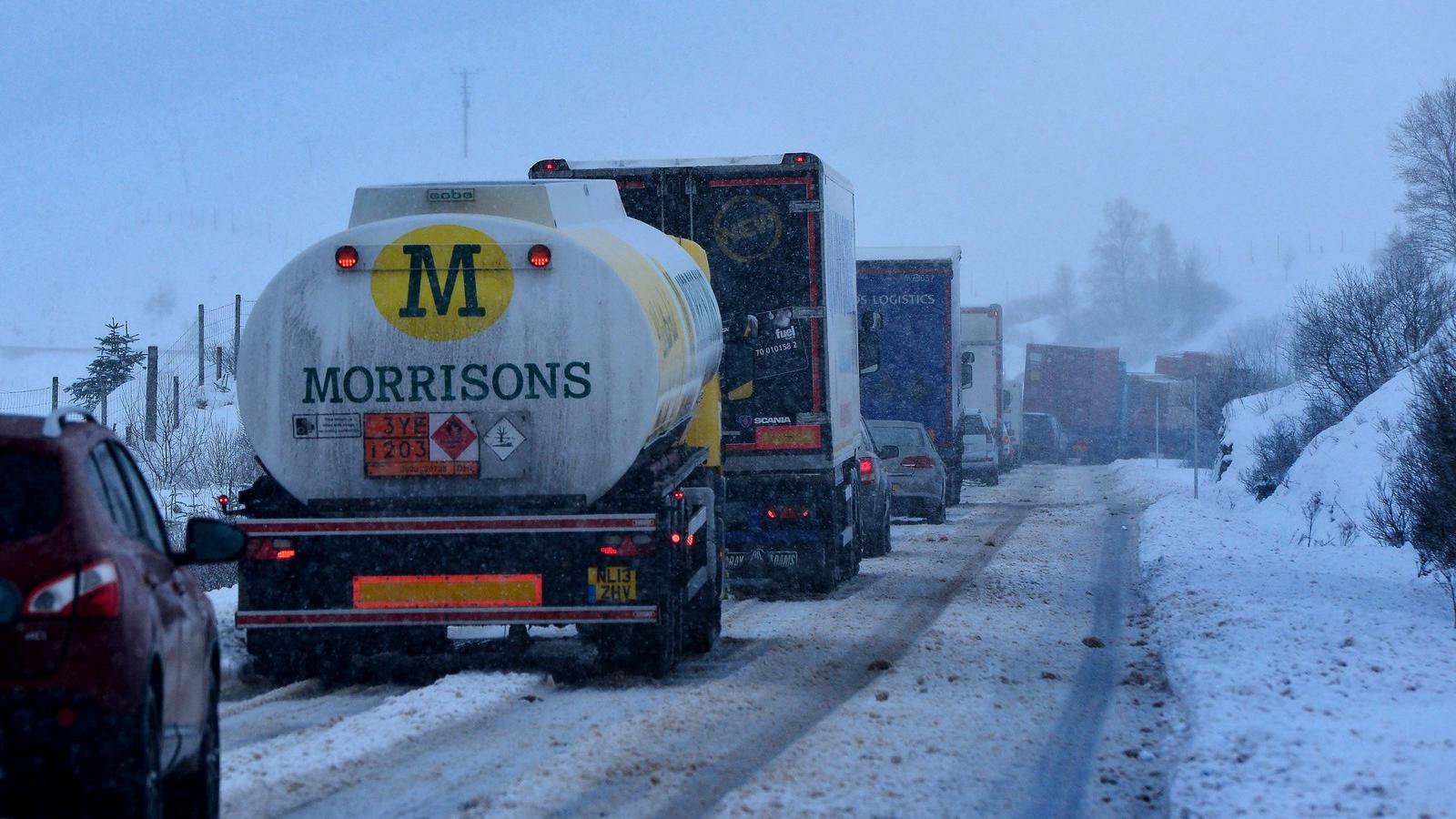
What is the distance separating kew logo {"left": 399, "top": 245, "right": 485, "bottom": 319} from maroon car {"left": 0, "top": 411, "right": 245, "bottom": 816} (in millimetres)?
4882

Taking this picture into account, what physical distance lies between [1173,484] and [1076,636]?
2528 cm

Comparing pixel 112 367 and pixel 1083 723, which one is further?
pixel 112 367

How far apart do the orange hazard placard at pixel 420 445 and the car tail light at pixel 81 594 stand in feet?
17.8

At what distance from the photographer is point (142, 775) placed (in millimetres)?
5004

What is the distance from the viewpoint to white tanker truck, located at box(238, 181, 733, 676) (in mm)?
10359

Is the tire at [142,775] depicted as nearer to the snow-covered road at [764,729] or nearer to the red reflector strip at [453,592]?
the snow-covered road at [764,729]

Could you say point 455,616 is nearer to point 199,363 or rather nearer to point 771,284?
point 771,284

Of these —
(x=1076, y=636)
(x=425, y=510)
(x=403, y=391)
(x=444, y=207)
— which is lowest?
(x=1076, y=636)

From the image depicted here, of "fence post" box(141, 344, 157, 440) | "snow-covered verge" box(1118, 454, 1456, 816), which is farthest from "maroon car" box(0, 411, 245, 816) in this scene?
"fence post" box(141, 344, 157, 440)

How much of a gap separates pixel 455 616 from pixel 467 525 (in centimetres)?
55

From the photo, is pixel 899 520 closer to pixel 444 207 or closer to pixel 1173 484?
pixel 1173 484

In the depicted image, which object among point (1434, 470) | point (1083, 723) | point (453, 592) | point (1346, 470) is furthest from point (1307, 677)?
point (1346, 470)

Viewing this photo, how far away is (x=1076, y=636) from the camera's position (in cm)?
1340

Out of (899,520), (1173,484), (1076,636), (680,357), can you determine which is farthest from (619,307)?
(1173,484)
